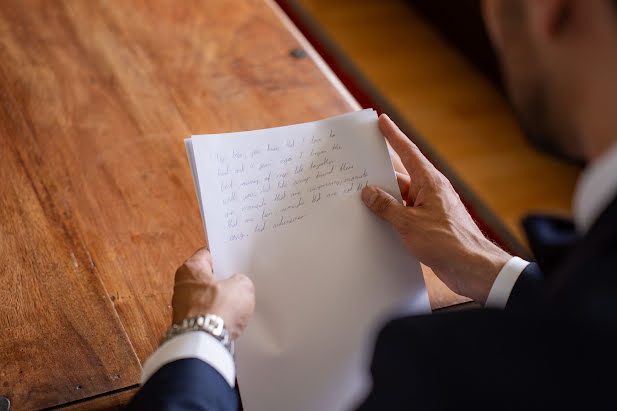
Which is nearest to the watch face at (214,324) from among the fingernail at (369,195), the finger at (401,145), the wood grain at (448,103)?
the fingernail at (369,195)

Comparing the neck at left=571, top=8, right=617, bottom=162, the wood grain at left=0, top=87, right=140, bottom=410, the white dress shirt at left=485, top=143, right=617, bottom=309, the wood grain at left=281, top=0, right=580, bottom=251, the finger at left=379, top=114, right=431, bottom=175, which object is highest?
the neck at left=571, top=8, right=617, bottom=162

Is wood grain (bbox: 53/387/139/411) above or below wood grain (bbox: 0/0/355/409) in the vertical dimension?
below

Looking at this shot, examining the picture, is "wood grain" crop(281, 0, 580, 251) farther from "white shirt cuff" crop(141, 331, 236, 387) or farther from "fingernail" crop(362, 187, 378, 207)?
"white shirt cuff" crop(141, 331, 236, 387)

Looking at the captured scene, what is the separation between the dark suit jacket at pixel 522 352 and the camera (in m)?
0.39

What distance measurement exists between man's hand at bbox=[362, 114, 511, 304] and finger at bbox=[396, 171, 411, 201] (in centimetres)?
6

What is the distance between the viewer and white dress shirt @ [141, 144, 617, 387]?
0.44m

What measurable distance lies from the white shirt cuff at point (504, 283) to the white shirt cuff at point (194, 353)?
1.14 feet

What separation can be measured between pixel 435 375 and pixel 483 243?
35cm

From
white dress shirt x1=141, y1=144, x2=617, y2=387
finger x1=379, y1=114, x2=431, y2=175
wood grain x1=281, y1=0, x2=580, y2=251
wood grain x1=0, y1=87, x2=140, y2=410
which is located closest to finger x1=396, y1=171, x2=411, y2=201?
finger x1=379, y1=114, x2=431, y2=175

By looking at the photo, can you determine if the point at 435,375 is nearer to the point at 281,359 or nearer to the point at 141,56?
the point at 281,359

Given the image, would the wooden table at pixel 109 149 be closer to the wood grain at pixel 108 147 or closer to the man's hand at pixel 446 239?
the wood grain at pixel 108 147

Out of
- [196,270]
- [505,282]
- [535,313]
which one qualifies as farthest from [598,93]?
[196,270]

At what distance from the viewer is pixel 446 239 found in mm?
761

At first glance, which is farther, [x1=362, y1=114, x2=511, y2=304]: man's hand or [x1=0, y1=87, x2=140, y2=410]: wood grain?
[x1=362, y1=114, x2=511, y2=304]: man's hand
